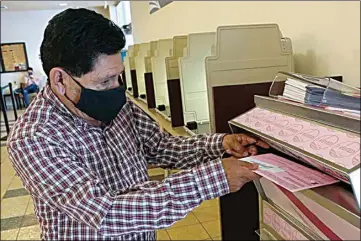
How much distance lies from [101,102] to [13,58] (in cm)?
1105

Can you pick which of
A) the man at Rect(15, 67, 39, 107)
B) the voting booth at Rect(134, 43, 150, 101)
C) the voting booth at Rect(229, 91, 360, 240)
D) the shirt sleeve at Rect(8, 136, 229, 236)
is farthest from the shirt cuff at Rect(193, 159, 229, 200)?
the man at Rect(15, 67, 39, 107)

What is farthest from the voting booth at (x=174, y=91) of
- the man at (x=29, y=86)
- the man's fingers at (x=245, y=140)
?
the man at (x=29, y=86)

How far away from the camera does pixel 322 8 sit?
5.41 feet

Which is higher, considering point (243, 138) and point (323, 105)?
point (323, 105)

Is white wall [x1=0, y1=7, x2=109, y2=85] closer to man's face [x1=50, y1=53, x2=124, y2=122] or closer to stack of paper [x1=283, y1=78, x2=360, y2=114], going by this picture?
man's face [x1=50, y1=53, x2=124, y2=122]

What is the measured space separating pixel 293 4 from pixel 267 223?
3.50ft

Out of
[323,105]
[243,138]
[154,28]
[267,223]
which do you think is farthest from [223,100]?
[154,28]

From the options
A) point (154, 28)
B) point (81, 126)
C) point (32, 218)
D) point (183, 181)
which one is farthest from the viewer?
point (154, 28)

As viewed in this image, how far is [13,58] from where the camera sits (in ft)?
36.6

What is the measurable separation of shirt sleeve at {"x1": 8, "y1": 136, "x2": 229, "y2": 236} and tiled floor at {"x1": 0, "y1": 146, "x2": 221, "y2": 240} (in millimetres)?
1522

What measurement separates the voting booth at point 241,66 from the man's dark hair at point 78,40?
0.70m

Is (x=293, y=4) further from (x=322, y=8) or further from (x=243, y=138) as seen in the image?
(x=243, y=138)

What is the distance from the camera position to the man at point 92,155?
3.32 ft

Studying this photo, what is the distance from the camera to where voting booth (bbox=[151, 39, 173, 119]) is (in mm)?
2977
